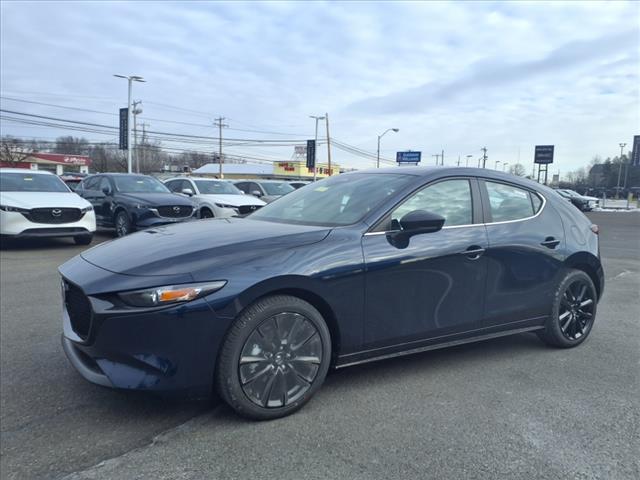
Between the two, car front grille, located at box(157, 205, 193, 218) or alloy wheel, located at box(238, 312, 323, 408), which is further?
car front grille, located at box(157, 205, 193, 218)

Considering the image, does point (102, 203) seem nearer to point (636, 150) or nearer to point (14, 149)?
point (636, 150)

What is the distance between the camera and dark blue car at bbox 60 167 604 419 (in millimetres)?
2658

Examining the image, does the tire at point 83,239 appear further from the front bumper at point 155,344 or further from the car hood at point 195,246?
the front bumper at point 155,344

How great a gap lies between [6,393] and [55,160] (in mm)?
92427

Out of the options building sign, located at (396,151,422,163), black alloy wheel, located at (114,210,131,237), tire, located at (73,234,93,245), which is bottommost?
tire, located at (73,234,93,245)

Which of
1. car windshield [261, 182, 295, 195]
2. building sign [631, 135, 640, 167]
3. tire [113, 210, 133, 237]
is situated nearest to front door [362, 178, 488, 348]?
tire [113, 210, 133, 237]

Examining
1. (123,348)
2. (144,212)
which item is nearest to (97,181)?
(144,212)

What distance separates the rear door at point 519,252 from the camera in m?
3.77

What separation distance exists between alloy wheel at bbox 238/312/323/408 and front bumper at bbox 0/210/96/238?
322 inches

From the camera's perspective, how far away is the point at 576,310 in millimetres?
4301

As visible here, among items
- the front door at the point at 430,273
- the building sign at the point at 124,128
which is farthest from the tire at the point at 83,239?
the building sign at the point at 124,128

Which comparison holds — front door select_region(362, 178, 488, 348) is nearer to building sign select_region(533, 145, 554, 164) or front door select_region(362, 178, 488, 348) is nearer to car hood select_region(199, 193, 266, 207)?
car hood select_region(199, 193, 266, 207)

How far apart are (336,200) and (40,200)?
7.92 m

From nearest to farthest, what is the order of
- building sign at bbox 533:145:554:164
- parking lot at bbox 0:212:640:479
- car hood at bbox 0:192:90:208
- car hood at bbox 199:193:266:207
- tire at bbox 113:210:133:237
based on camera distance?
1. parking lot at bbox 0:212:640:479
2. car hood at bbox 0:192:90:208
3. tire at bbox 113:210:133:237
4. car hood at bbox 199:193:266:207
5. building sign at bbox 533:145:554:164
